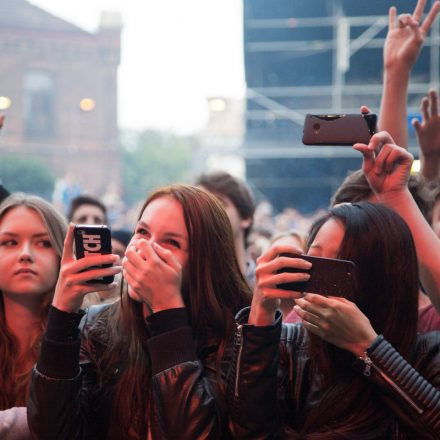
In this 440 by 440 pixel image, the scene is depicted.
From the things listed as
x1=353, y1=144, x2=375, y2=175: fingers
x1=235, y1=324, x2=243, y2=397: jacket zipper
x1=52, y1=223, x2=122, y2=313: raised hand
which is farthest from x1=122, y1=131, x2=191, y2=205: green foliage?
x1=235, y1=324, x2=243, y2=397: jacket zipper

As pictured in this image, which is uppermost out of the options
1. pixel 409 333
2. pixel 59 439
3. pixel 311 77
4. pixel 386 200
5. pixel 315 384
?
pixel 311 77

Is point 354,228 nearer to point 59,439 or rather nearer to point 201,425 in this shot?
point 201,425

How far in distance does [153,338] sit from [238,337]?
0.70 feet

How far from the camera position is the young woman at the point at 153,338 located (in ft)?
6.26

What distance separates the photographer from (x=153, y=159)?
47.2 m

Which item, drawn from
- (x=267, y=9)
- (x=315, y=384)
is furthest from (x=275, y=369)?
(x=267, y=9)

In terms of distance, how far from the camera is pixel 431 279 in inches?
85.5

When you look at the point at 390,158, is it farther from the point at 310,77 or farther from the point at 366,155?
the point at 310,77

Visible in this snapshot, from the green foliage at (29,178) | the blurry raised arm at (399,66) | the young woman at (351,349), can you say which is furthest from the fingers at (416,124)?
the green foliage at (29,178)

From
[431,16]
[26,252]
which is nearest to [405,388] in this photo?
[26,252]

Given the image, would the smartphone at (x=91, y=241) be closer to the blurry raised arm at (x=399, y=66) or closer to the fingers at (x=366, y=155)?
the fingers at (x=366, y=155)

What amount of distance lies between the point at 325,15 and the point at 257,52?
1.01 meters

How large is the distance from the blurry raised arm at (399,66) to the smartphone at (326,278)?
879mm

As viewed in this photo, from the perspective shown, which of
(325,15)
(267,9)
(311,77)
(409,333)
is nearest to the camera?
(409,333)
